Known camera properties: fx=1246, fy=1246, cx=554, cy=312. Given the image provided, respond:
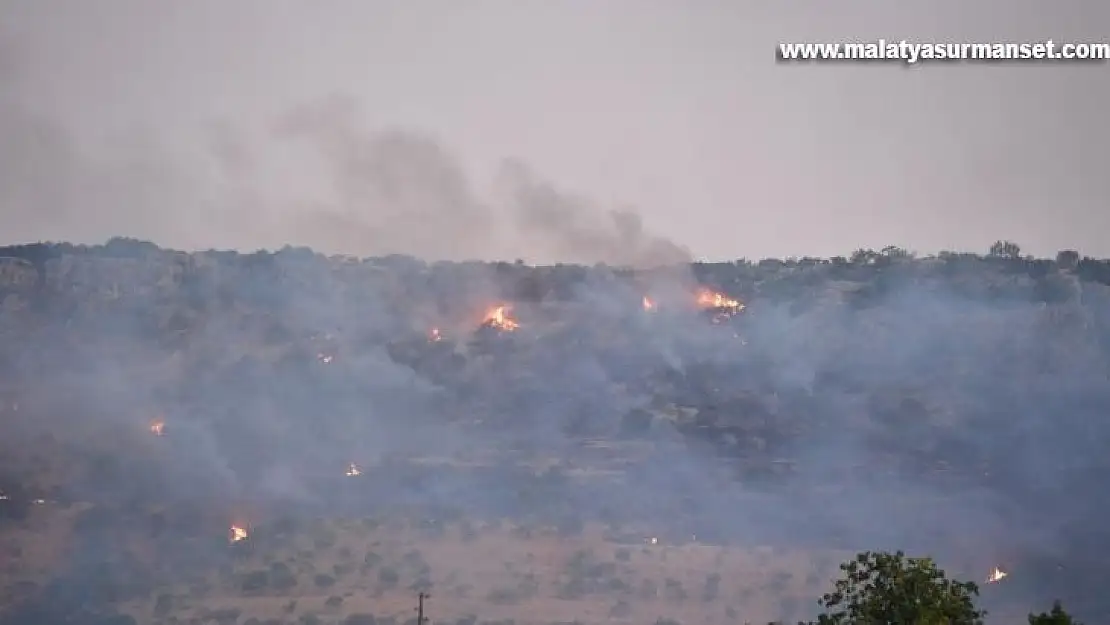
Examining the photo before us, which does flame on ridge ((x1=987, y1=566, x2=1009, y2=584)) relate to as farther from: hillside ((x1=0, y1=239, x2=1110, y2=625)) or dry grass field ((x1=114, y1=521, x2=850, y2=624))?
dry grass field ((x1=114, y1=521, x2=850, y2=624))

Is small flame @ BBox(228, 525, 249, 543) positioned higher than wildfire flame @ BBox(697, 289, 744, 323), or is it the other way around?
wildfire flame @ BBox(697, 289, 744, 323)

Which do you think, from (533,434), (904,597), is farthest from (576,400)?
(904,597)

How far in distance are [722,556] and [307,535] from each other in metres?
26.7

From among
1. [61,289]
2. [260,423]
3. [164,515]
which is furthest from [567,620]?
[61,289]

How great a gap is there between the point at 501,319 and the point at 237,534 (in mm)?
43887

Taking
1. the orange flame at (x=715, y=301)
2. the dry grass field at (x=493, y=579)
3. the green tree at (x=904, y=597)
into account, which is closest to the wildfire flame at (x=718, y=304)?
the orange flame at (x=715, y=301)

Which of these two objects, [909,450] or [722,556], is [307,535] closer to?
[722,556]

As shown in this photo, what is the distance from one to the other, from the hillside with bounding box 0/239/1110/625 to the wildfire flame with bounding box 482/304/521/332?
0.95 feet

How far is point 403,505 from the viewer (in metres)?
86.4

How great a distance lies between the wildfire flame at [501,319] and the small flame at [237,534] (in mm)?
41345

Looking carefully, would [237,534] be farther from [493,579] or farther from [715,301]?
[715,301]

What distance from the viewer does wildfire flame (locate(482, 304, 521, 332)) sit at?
117 m

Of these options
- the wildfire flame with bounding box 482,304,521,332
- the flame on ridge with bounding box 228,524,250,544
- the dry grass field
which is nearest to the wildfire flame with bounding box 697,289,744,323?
the wildfire flame with bounding box 482,304,521,332

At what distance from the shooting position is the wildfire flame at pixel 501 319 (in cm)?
11706
